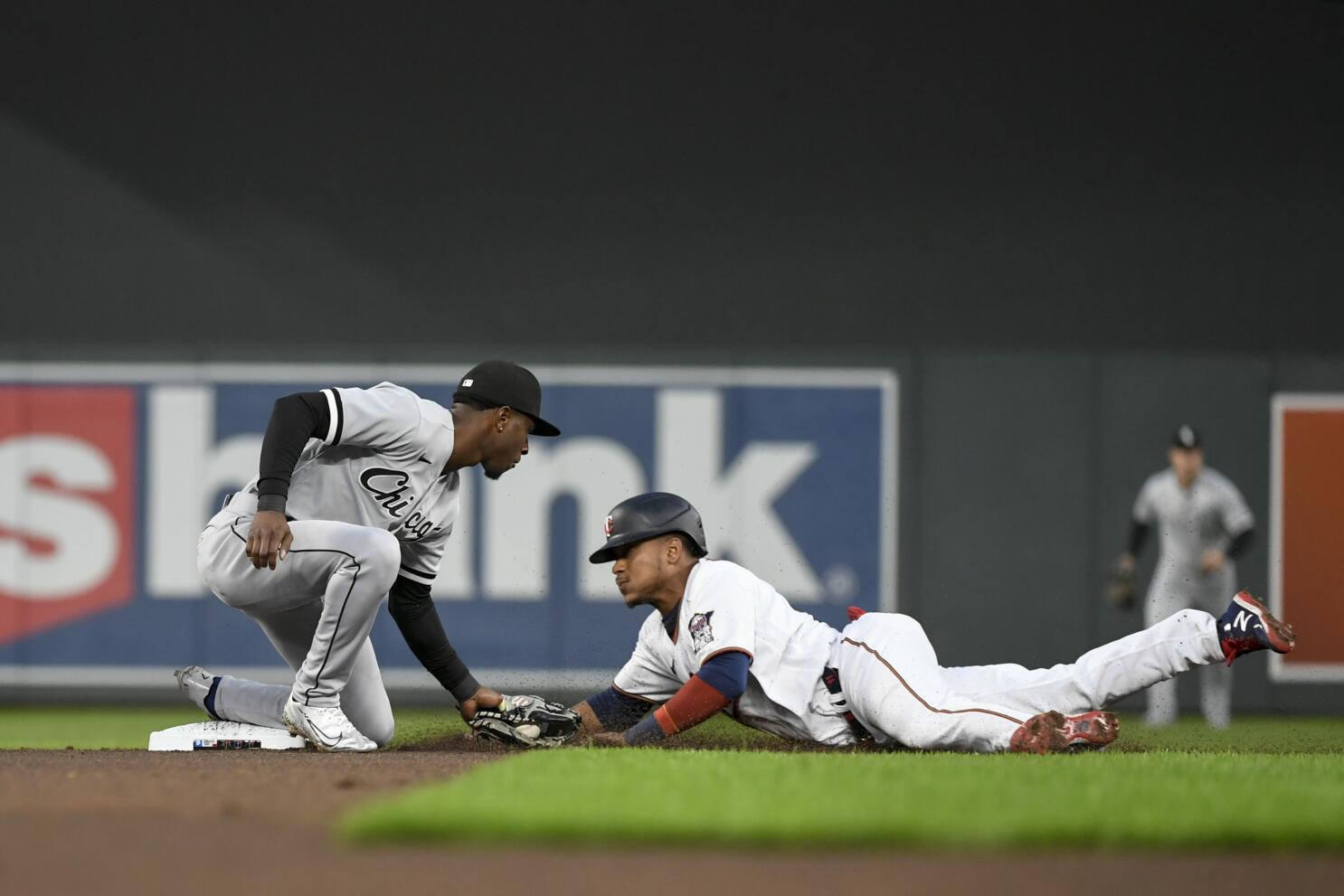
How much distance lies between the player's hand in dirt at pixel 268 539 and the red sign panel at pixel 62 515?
494cm

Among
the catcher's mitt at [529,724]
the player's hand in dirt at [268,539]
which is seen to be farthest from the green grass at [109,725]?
the player's hand in dirt at [268,539]

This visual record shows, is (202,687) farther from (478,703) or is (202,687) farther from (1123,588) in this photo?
(1123,588)

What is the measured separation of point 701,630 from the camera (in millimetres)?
4219

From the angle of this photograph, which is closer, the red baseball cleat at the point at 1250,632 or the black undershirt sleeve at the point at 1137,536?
the red baseball cleat at the point at 1250,632

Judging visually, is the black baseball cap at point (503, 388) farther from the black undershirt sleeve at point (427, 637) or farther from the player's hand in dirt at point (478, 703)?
the player's hand in dirt at point (478, 703)

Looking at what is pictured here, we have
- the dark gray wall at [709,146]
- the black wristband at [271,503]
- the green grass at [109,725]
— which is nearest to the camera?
the black wristband at [271,503]

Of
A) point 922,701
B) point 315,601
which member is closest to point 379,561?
point 315,601

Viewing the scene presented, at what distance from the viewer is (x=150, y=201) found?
9117 millimetres

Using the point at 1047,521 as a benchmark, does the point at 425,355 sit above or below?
above

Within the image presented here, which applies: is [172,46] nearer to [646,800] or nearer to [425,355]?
[425,355]

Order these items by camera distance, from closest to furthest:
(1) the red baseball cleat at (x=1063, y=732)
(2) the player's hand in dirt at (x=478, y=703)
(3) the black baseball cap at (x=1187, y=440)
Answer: (1) the red baseball cleat at (x=1063, y=732) → (2) the player's hand in dirt at (x=478, y=703) → (3) the black baseball cap at (x=1187, y=440)

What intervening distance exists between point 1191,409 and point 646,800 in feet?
22.0

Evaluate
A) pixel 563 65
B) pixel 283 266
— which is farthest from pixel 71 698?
pixel 563 65

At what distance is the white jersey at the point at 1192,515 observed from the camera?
25.7 ft
